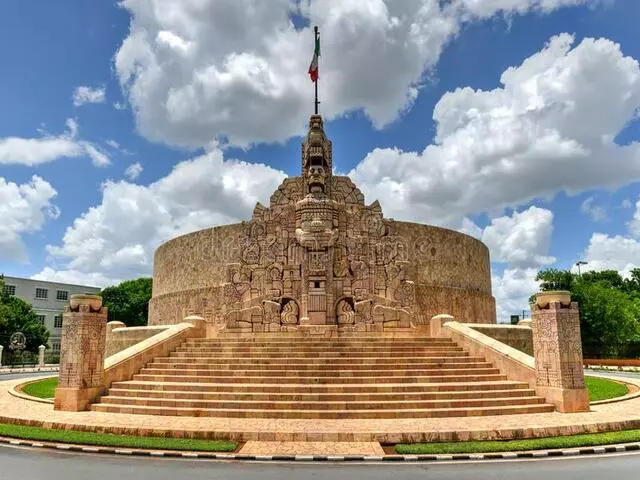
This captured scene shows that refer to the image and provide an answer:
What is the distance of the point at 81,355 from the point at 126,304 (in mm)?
37387

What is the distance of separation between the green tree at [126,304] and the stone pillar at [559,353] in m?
41.2

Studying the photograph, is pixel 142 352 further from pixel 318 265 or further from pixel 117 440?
pixel 318 265

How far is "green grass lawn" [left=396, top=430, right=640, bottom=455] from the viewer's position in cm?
759

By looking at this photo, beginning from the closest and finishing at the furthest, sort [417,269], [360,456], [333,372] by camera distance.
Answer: [360,456], [333,372], [417,269]

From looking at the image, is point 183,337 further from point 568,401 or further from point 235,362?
point 568,401

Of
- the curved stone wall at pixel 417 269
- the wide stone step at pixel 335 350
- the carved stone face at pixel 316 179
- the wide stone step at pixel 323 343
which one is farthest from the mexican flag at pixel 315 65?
the wide stone step at pixel 335 350

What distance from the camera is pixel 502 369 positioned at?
1292 centimetres

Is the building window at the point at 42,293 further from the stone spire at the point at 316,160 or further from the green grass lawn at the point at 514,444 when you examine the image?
the green grass lawn at the point at 514,444

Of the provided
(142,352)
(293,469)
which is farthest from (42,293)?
(293,469)

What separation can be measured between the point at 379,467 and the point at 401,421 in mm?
2927

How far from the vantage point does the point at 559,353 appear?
11141 millimetres

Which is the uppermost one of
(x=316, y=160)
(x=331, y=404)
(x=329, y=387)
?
(x=316, y=160)

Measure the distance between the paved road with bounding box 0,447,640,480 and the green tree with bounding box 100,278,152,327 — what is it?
41.3m

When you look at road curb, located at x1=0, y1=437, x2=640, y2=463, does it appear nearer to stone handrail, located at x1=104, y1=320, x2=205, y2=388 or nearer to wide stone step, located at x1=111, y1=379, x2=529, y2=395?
wide stone step, located at x1=111, y1=379, x2=529, y2=395
